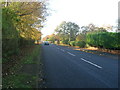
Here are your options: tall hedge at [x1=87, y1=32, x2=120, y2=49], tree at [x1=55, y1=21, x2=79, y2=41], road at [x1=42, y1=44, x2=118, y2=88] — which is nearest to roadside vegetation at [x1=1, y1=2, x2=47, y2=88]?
road at [x1=42, y1=44, x2=118, y2=88]

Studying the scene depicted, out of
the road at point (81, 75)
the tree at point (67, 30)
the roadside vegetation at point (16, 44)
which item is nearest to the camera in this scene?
the road at point (81, 75)

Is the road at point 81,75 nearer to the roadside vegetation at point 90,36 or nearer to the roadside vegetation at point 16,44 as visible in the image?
the roadside vegetation at point 16,44

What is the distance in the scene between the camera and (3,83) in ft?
16.3

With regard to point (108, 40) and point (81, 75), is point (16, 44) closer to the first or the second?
point (81, 75)

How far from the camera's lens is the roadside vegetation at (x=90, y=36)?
72.4 ft

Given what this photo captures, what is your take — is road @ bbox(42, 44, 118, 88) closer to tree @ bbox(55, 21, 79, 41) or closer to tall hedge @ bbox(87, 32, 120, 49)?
tall hedge @ bbox(87, 32, 120, 49)

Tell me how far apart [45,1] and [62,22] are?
62.4 m

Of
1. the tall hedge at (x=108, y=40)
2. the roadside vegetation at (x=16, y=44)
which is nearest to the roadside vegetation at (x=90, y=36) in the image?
the tall hedge at (x=108, y=40)

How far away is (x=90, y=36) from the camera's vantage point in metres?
30.6

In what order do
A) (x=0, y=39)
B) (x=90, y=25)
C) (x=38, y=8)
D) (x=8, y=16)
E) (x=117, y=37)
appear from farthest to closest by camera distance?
1. (x=90, y=25)
2. (x=117, y=37)
3. (x=38, y=8)
4. (x=8, y=16)
5. (x=0, y=39)

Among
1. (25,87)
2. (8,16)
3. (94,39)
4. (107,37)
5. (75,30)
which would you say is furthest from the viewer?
(75,30)

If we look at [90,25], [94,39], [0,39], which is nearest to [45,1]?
[0,39]

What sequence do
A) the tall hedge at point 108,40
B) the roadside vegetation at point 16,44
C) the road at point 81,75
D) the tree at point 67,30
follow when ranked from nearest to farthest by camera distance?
the road at point 81,75, the roadside vegetation at point 16,44, the tall hedge at point 108,40, the tree at point 67,30

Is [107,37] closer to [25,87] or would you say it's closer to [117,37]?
[117,37]
